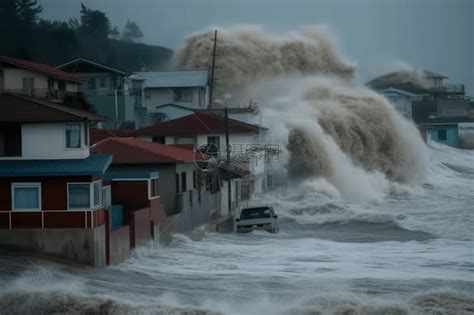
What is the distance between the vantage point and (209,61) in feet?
285

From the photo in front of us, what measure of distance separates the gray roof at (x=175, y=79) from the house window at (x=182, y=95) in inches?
14.0

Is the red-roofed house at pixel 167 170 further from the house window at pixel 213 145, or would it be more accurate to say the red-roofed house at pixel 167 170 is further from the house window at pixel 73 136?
the house window at pixel 213 145

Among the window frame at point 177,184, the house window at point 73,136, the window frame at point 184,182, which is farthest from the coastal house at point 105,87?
the house window at point 73,136

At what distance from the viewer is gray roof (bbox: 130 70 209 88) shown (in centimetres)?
6931

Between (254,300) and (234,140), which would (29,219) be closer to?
(254,300)

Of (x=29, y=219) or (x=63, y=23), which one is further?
(x=63, y=23)

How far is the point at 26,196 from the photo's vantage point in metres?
27.5

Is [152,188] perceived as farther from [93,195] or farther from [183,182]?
[93,195]

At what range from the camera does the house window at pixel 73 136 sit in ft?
94.7

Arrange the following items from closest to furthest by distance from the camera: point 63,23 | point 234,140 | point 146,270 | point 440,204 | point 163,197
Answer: point 146,270, point 163,197, point 234,140, point 440,204, point 63,23

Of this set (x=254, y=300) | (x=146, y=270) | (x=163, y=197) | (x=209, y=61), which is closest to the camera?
(x=254, y=300)

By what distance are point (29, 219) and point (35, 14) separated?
211 feet

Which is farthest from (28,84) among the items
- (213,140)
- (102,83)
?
(102,83)

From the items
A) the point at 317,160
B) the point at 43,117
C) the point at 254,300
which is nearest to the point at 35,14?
the point at 317,160
